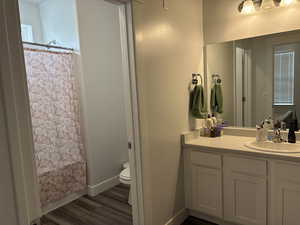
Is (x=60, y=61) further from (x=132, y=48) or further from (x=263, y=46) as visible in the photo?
(x=263, y=46)

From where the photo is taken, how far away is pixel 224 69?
2.54m

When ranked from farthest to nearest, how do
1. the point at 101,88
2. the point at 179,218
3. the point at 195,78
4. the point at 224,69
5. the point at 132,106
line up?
1. the point at 101,88
2. the point at 224,69
3. the point at 195,78
4. the point at 179,218
5. the point at 132,106

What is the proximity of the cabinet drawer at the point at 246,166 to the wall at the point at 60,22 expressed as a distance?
7.30ft

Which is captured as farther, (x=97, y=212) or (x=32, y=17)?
(x=32, y=17)

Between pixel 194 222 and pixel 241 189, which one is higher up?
pixel 241 189

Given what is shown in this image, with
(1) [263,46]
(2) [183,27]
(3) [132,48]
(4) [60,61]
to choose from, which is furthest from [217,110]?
(4) [60,61]

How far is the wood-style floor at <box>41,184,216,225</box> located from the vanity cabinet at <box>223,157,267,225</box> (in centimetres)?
38

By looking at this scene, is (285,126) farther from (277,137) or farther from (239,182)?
(239,182)

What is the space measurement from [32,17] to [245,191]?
145 inches

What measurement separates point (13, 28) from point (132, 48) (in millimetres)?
893

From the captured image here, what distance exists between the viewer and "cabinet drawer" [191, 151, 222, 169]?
2068 millimetres

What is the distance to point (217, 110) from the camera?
8.47 ft

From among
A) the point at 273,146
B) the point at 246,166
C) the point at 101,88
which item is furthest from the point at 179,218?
the point at 101,88

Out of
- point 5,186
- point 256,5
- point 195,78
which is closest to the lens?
point 5,186
